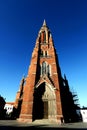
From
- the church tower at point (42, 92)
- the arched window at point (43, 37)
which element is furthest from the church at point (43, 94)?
the arched window at point (43, 37)

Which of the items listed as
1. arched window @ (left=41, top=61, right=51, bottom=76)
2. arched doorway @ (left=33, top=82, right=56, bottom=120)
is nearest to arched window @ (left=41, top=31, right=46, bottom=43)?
arched window @ (left=41, top=61, right=51, bottom=76)

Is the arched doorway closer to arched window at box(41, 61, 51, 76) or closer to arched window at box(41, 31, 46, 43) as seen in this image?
arched window at box(41, 61, 51, 76)

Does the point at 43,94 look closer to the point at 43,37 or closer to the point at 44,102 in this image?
the point at 44,102

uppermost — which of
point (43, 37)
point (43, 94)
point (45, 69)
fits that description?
point (43, 37)

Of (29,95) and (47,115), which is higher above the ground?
(29,95)

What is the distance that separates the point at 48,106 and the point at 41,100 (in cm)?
176

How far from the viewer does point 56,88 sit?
892 inches

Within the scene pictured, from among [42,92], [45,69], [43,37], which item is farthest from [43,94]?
[43,37]

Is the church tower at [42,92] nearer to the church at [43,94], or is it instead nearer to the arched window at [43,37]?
the church at [43,94]

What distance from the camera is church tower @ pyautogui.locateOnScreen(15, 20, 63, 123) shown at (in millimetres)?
20625

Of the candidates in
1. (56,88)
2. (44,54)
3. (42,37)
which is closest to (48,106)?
(56,88)

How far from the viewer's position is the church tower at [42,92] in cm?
2062

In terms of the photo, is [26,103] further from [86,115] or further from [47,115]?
[86,115]

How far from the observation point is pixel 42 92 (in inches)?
914
